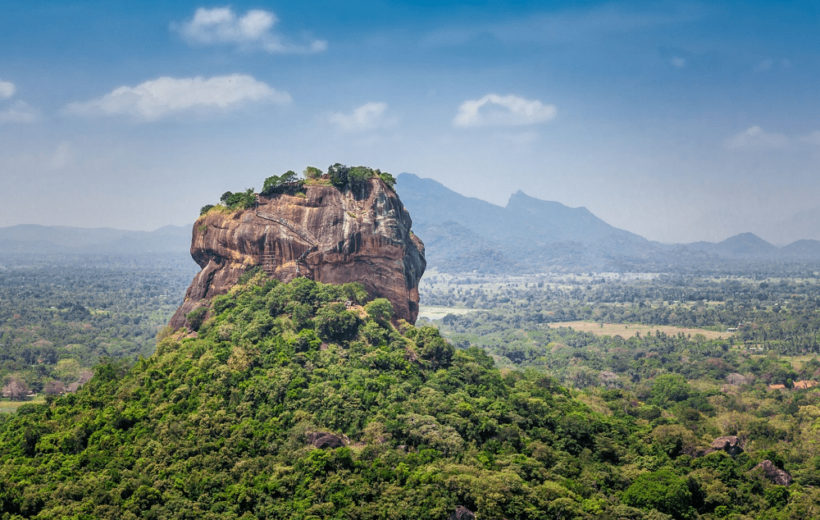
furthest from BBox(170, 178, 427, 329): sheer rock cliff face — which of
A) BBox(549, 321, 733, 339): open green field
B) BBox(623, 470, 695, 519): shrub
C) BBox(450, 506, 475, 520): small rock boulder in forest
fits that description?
BBox(549, 321, 733, 339): open green field

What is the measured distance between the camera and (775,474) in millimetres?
35406

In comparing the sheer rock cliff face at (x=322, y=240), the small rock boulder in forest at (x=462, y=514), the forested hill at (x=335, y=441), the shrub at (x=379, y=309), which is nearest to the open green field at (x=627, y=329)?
the forested hill at (x=335, y=441)

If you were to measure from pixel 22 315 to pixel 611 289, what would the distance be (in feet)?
479

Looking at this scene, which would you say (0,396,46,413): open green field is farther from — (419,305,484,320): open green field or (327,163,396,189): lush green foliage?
(419,305,484,320): open green field

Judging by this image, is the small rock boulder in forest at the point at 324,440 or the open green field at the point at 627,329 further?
the open green field at the point at 627,329

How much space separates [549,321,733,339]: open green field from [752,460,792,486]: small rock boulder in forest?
7659 cm

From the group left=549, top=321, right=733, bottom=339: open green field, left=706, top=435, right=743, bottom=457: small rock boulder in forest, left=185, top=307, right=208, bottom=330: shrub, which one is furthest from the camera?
left=549, top=321, right=733, bottom=339: open green field

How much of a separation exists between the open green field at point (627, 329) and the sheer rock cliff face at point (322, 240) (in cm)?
7469

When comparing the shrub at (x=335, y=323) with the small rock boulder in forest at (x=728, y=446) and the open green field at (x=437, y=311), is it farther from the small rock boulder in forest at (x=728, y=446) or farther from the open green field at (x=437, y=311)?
the open green field at (x=437, y=311)

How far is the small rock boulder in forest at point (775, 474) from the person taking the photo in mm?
35312

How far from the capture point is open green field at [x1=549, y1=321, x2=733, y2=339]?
112m

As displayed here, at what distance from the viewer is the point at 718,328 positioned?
378 feet

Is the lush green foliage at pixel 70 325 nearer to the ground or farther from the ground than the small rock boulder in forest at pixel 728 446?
nearer to the ground

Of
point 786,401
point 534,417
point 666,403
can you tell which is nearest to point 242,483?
point 534,417
